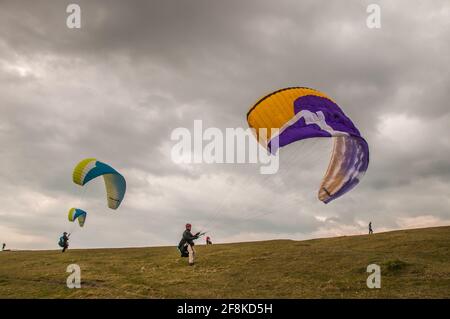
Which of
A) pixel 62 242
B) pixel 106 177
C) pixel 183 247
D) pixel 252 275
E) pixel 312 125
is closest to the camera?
pixel 312 125

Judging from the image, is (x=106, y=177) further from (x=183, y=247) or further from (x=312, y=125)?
(x=312, y=125)

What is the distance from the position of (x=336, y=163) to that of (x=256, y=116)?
4712 mm

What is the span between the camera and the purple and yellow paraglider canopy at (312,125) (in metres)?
17.4

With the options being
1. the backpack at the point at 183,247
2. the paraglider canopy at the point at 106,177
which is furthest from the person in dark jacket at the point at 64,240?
the backpack at the point at 183,247

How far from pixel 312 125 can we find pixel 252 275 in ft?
29.1

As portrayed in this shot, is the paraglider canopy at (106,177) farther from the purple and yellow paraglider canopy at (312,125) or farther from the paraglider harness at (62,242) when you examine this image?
the purple and yellow paraglider canopy at (312,125)

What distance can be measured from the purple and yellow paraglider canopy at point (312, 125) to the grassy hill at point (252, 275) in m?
4.55

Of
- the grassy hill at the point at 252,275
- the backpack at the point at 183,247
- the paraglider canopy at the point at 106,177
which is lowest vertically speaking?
the grassy hill at the point at 252,275

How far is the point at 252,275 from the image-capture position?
21.1 m

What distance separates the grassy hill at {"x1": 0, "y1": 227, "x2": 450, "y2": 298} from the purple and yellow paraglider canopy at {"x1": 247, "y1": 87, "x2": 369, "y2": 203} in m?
4.55

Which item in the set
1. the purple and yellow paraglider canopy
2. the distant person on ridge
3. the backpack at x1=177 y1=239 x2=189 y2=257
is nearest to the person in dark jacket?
the distant person on ridge

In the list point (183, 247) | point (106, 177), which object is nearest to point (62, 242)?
point (106, 177)

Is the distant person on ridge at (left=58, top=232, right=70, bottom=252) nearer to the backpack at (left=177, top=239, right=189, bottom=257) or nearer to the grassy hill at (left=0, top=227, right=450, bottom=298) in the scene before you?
the grassy hill at (left=0, top=227, right=450, bottom=298)
